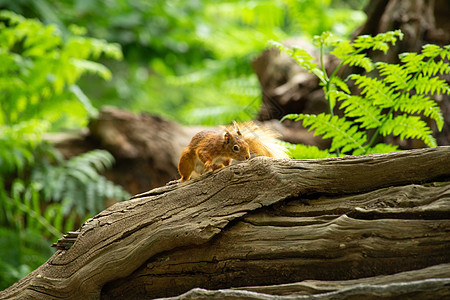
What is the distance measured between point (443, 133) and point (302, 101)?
1132 millimetres

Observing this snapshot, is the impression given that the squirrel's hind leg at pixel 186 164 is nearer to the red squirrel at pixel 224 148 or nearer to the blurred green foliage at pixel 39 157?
the red squirrel at pixel 224 148

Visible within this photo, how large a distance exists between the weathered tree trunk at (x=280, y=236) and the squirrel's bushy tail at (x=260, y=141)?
323mm

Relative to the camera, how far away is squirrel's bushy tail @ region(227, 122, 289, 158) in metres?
2.14

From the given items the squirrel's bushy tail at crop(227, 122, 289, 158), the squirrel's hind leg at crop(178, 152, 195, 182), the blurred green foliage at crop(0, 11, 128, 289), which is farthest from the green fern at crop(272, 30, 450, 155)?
the blurred green foliage at crop(0, 11, 128, 289)

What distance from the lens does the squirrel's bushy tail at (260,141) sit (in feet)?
7.02

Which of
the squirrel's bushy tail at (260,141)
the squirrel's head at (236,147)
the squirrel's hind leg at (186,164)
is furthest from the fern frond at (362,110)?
the squirrel's hind leg at (186,164)

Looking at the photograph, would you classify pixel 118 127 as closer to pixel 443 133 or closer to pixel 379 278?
pixel 443 133

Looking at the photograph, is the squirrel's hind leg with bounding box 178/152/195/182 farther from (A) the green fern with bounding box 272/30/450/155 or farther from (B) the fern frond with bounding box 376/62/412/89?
(B) the fern frond with bounding box 376/62/412/89

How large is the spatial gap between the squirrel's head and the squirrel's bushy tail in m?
0.10

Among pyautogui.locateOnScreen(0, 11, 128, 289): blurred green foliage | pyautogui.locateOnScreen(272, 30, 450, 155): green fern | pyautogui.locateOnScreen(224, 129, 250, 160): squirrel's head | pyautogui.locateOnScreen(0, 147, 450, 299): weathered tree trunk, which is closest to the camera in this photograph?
pyautogui.locateOnScreen(0, 147, 450, 299): weathered tree trunk

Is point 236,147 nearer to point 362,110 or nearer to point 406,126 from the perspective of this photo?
point 362,110

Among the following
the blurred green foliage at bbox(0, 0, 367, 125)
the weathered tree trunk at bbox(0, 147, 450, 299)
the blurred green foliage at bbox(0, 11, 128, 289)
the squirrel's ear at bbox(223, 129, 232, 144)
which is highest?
the blurred green foliage at bbox(0, 0, 367, 125)

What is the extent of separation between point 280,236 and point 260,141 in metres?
0.62

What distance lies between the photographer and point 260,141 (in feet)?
7.05
